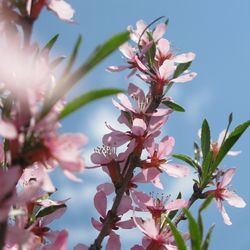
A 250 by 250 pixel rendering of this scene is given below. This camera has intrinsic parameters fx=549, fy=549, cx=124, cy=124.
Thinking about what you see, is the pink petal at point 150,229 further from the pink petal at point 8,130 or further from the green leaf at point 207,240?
the pink petal at point 8,130

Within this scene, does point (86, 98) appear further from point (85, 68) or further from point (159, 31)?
point (159, 31)

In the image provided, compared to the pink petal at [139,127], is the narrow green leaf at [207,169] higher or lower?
lower

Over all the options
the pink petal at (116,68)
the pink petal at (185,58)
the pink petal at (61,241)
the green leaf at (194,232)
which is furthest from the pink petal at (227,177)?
the pink petal at (61,241)

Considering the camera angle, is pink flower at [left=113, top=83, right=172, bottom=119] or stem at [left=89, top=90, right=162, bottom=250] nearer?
stem at [left=89, top=90, right=162, bottom=250]

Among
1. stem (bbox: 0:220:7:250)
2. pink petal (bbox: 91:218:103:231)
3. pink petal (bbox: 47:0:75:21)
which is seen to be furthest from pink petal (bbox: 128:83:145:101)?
stem (bbox: 0:220:7:250)

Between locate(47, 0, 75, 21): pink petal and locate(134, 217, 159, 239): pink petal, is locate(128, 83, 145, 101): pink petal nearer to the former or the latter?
locate(134, 217, 159, 239): pink petal

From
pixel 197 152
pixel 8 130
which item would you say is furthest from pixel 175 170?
pixel 8 130
